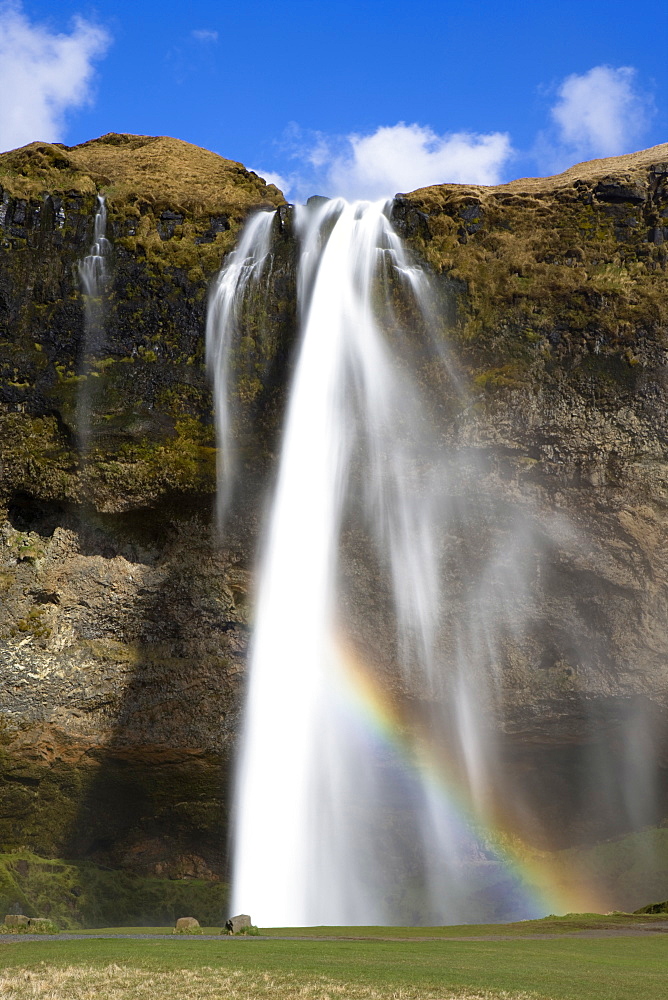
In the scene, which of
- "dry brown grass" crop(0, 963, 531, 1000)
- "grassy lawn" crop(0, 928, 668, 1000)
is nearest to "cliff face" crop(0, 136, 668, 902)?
"grassy lawn" crop(0, 928, 668, 1000)

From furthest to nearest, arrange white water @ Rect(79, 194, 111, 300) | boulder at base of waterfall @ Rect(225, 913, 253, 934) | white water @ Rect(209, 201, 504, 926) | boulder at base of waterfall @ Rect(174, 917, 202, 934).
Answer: white water @ Rect(79, 194, 111, 300)
white water @ Rect(209, 201, 504, 926)
boulder at base of waterfall @ Rect(174, 917, 202, 934)
boulder at base of waterfall @ Rect(225, 913, 253, 934)

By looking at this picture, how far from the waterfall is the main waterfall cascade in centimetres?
440

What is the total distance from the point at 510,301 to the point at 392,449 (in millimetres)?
7404

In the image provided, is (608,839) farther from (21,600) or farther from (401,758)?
(21,600)

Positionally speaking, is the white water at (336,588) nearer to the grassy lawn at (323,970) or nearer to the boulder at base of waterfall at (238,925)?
the boulder at base of waterfall at (238,925)

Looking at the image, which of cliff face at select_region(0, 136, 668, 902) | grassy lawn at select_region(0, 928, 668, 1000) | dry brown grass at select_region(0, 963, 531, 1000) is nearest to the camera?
dry brown grass at select_region(0, 963, 531, 1000)

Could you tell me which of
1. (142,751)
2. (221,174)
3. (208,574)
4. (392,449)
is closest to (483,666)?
(392,449)

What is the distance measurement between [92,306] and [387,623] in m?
16.2

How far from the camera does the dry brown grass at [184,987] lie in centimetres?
1040

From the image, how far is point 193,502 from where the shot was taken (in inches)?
1214

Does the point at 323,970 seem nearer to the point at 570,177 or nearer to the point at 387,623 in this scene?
the point at 387,623

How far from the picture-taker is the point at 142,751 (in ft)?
96.8

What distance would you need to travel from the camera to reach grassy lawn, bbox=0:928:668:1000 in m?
10.7

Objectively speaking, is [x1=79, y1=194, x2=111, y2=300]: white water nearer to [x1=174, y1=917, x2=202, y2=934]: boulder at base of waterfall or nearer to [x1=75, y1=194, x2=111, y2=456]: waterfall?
[x1=75, y1=194, x2=111, y2=456]: waterfall
